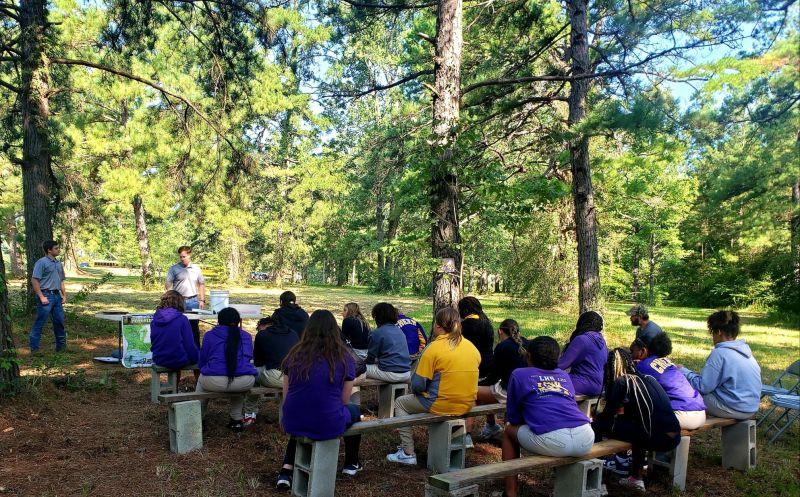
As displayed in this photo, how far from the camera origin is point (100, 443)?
15.6ft

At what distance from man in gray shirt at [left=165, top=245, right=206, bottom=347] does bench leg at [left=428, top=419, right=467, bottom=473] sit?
480cm

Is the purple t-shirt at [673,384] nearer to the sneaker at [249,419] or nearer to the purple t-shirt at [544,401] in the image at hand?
the purple t-shirt at [544,401]

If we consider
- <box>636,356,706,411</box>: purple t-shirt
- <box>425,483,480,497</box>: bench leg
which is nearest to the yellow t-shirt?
<box>425,483,480,497</box>: bench leg

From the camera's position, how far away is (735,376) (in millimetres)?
4711

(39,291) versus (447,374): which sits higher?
(39,291)

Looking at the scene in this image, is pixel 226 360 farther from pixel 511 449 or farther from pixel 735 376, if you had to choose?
pixel 735 376

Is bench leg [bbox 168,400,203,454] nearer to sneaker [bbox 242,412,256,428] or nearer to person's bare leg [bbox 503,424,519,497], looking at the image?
sneaker [bbox 242,412,256,428]

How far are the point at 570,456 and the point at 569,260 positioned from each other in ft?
46.2

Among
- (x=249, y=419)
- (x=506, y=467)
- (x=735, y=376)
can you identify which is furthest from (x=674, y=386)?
(x=249, y=419)

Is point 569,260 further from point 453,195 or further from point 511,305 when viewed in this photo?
point 453,195

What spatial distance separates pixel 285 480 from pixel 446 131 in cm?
453

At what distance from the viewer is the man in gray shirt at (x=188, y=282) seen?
26.2 ft

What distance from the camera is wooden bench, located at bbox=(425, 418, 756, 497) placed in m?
3.23

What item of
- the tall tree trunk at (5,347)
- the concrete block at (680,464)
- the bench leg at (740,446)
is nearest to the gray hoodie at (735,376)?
the bench leg at (740,446)
